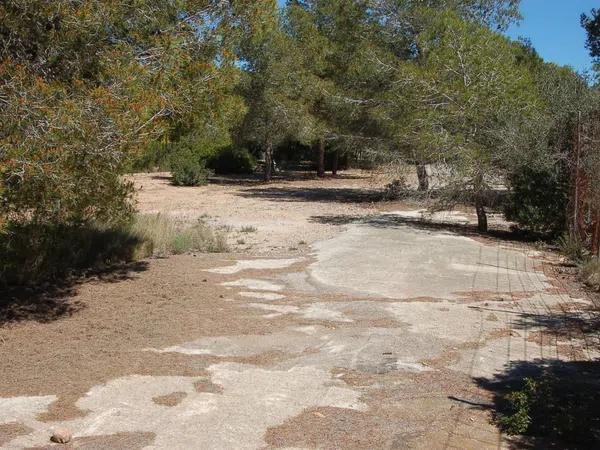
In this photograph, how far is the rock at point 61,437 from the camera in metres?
4.69

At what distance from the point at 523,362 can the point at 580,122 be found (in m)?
8.02

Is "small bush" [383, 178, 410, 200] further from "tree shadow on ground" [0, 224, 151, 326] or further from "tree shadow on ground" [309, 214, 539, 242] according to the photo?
"tree shadow on ground" [0, 224, 151, 326]

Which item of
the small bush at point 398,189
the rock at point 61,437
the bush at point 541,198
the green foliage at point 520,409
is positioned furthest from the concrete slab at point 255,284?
the small bush at point 398,189

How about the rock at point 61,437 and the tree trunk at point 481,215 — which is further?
the tree trunk at point 481,215

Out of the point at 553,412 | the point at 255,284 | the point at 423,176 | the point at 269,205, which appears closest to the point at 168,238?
the point at 255,284

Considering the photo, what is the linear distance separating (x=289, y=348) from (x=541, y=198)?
384 inches

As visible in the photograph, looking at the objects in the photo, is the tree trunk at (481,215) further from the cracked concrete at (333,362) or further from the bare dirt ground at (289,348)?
the cracked concrete at (333,362)

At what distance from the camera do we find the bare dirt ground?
16.5 ft

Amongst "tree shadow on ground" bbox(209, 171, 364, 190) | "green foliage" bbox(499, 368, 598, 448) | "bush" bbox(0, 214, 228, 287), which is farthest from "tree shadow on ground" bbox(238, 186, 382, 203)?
"green foliage" bbox(499, 368, 598, 448)

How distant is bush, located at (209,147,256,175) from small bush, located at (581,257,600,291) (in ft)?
109

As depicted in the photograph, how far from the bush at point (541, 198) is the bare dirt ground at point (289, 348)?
6.14 ft

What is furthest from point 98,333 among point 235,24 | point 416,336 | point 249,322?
point 235,24

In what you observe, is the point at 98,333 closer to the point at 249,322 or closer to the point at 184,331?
the point at 184,331

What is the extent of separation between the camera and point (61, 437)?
4691mm
